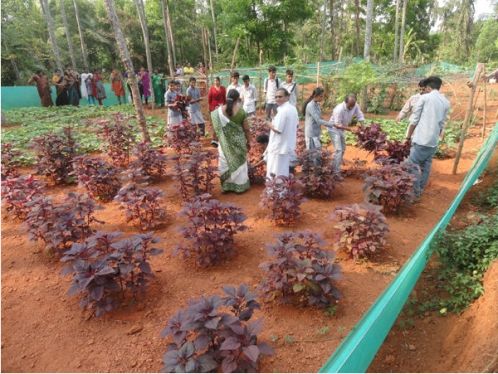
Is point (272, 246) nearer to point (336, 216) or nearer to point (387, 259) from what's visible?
point (336, 216)

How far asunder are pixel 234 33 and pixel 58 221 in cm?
1762

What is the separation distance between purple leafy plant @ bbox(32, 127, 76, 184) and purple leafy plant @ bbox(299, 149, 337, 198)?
410cm

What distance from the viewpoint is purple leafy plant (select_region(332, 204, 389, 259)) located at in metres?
3.73

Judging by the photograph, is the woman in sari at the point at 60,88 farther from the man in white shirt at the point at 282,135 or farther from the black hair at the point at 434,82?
the black hair at the point at 434,82

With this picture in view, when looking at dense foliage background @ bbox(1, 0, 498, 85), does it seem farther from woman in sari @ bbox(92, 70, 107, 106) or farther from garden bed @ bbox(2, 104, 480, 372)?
garden bed @ bbox(2, 104, 480, 372)

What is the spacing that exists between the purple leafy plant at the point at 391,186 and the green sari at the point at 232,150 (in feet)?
6.20

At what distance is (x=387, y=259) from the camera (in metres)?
3.90

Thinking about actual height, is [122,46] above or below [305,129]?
above

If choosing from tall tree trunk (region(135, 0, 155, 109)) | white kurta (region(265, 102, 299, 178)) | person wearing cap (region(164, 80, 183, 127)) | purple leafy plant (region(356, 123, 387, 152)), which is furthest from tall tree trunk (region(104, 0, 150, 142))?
tall tree trunk (region(135, 0, 155, 109))

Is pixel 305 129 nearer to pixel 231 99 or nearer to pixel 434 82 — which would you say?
pixel 231 99

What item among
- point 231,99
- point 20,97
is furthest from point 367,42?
point 20,97

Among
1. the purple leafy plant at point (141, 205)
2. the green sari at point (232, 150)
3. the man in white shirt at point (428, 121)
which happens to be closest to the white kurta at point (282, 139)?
the green sari at point (232, 150)

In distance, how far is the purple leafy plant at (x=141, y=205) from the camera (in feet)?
14.4

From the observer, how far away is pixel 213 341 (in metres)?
2.29
